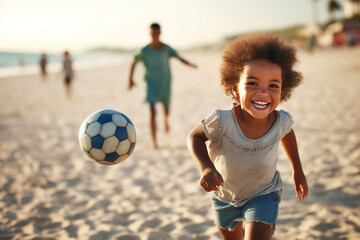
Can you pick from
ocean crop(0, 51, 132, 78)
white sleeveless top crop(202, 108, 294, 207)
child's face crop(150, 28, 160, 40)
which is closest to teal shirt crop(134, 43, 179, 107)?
child's face crop(150, 28, 160, 40)

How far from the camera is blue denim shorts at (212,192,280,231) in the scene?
5.88 ft

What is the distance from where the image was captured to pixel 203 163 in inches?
67.0

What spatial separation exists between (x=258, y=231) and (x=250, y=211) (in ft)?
0.47

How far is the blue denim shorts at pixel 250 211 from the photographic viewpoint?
1.79 m

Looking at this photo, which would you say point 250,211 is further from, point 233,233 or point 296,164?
point 296,164

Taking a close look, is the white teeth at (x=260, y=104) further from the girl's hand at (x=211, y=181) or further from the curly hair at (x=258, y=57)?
the girl's hand at (x=211, y=181)

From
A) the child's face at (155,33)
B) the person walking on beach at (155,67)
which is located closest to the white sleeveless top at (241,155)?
the person walking on beach at (155,67)

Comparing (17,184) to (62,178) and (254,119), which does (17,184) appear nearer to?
(62,178)

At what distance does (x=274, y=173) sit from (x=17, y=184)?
3760 mm

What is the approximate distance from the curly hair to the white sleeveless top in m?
0.23

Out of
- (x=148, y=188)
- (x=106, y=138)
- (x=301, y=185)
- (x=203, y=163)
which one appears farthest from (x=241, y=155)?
(x=148, y=188)

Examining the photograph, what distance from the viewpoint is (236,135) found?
1858 millimetres

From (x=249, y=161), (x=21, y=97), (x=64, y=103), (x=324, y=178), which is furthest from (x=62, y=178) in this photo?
(x=21, y=97)

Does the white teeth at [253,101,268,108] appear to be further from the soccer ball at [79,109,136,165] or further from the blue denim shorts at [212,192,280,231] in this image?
the soccer ball at [79,109,136,165]
